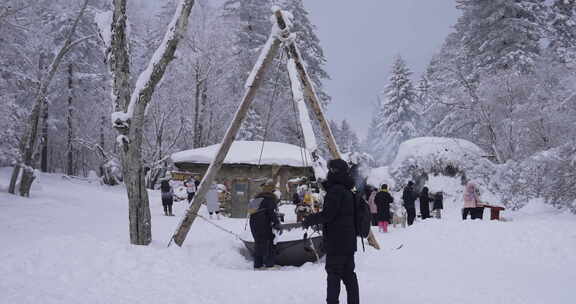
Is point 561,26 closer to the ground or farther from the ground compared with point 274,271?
farther from the ground

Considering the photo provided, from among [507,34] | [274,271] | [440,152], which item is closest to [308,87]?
[274,271]

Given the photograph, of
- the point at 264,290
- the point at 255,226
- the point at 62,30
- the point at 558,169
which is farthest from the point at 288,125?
the point at 264,290

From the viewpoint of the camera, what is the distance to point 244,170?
824 inches

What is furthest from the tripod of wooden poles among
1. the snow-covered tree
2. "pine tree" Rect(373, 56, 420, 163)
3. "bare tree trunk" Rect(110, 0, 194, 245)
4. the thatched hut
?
"pine tree" Rect(373, 56, 420, 163)

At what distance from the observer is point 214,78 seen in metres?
29.1

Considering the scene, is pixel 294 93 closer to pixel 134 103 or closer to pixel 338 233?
pixel 134 103

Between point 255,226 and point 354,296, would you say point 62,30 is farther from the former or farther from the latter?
point 354,296

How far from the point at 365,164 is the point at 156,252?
801 inches

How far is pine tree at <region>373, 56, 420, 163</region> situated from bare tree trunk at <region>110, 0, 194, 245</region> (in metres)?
31.0

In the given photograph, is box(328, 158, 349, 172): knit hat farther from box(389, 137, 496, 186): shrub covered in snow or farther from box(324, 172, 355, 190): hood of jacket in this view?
box(389, 137, 496, 186): shrub covered in snow

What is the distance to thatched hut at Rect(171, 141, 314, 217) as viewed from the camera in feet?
67.0

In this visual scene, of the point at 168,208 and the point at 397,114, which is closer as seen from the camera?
the point at 168,208

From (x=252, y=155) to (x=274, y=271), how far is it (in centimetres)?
1284

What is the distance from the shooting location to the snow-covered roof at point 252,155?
20031 mm
